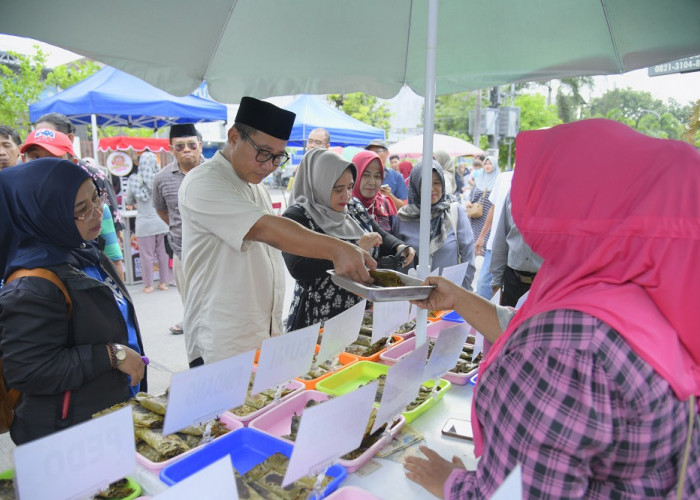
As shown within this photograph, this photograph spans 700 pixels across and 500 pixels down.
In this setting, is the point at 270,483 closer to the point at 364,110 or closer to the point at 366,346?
the point at 366,346

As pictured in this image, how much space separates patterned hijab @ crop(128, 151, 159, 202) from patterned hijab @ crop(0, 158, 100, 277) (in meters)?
4.84

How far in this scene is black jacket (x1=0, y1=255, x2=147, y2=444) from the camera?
1347 mm

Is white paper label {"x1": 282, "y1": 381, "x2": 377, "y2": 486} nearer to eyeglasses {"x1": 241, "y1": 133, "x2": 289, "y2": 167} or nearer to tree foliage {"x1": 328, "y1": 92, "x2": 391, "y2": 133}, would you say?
eyeglasses {"x1": 241, "y1": 133, "x2": 289, "y2": 167}

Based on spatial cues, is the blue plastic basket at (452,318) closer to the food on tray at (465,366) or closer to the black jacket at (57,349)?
the food on tray at (465,366)

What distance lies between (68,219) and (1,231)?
0.22 meters

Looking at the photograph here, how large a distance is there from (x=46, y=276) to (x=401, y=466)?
1153 millimetres

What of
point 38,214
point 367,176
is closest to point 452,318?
point 367,176

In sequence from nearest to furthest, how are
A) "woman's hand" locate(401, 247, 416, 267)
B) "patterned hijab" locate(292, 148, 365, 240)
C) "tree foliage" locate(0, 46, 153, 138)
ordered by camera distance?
"patterned hijab" locate(292, 148, 365, 240)
"woman's hand" locate(401, 247, 416, 267)
"tree foliage" locate(0, 46, 153, 138)

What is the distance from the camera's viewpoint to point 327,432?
41.4 inches

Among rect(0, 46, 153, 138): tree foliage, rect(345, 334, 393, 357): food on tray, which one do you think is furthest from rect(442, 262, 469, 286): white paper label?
rect(0, 46, 153, 138): tree foliage

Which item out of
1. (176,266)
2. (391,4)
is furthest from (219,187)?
(176,266)

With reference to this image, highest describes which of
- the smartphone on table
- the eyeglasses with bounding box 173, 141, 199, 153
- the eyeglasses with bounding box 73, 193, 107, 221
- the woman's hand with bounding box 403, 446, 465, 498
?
the eyeglasses with bounding box 173, 141, 199, 153

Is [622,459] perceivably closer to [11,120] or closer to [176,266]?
[176,266]

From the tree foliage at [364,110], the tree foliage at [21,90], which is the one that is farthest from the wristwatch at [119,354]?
the tree foliage at [364,110]
